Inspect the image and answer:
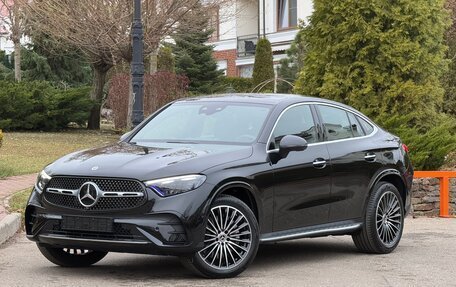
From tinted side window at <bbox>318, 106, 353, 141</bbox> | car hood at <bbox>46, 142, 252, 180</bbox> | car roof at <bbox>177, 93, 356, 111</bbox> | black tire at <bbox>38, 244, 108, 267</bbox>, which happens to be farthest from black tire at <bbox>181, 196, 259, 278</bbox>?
tinted side window at <bbox>318, 106, 353, 141</bbox>

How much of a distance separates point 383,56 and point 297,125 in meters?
7.06

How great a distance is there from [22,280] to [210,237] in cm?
164

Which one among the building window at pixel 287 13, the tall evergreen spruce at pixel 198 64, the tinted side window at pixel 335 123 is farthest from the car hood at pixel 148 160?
the building window at pixel 287 13

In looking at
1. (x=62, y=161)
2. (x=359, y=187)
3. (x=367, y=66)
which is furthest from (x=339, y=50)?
(x=62, y=161)

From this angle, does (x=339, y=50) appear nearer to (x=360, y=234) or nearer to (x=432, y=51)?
(x=432, y=51)

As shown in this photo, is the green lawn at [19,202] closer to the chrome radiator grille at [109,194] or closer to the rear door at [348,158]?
the chrome radiator grille at [109,194]

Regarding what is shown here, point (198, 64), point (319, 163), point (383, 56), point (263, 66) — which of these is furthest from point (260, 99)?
point (198, 64)

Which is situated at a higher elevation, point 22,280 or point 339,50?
point 339,50

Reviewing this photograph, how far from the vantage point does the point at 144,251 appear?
7.50 metres

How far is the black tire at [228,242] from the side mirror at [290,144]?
29.7 inches

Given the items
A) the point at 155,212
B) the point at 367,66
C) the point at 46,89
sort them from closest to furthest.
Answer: the point at 155,212 → the point at 367,66 → the point at 46,89

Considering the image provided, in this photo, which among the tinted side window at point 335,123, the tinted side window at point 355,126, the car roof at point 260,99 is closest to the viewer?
the car roof at point 260,99

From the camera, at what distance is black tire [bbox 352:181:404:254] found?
9461 millimetres

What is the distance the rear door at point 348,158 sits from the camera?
9078 mm
